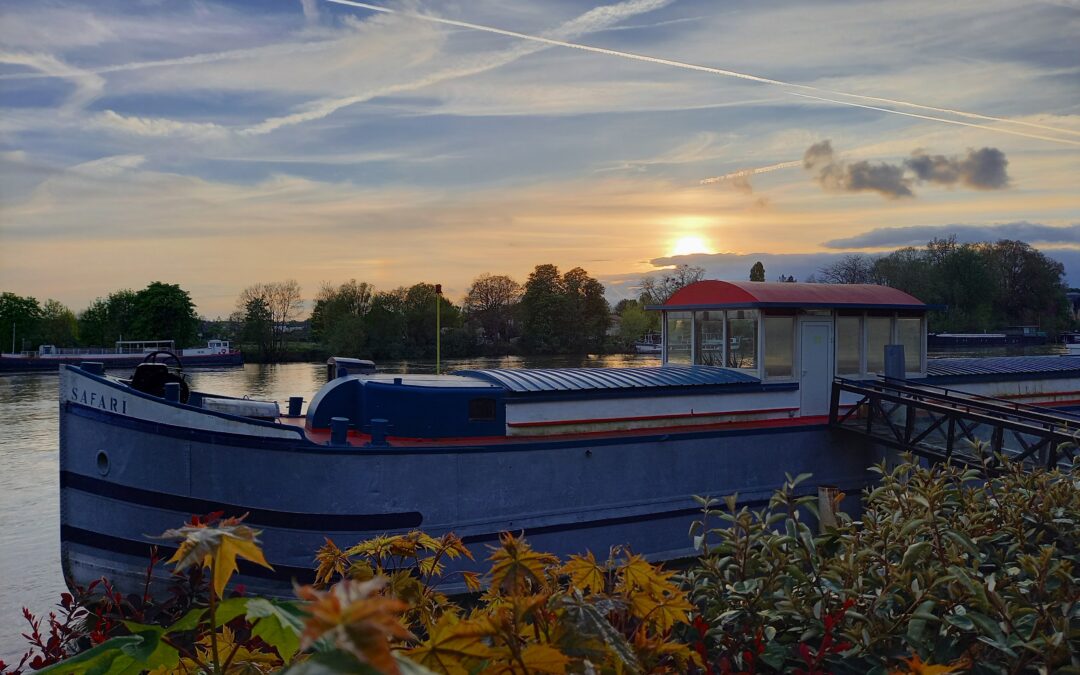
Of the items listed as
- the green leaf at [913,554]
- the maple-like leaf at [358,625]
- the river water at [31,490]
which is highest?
the maple-like leaf at [358,625]

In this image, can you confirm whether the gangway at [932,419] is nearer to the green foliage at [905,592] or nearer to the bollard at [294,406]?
the green foliage at [905,592]

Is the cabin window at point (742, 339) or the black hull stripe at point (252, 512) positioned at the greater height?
the cabin window at point (742, 339)

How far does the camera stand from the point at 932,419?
13.8 m

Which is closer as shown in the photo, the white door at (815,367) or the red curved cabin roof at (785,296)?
the red curved cabin roof at (785,296)

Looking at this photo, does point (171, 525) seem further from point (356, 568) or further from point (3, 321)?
point (3, 321)

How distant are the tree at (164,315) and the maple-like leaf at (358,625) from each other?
268 ft

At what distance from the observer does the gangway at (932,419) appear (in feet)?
39.5

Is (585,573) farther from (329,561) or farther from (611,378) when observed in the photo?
(611,378)

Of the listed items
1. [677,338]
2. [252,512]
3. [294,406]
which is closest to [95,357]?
[294,406]

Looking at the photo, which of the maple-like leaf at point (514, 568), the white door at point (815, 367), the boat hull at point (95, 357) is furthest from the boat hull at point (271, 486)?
the boat hull at point (95, 357)

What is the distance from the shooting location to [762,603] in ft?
8.64

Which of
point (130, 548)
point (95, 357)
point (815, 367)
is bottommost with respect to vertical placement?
point (130, 548)

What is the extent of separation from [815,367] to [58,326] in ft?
305

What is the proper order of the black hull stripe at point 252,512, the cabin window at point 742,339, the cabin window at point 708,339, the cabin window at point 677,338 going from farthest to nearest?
the cabin window at point 677,338 < the cabin window at point 708,339 < the cabin window at point 742,339 < the black hull stripe at point 252,512
